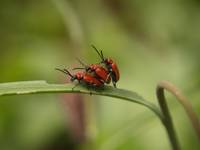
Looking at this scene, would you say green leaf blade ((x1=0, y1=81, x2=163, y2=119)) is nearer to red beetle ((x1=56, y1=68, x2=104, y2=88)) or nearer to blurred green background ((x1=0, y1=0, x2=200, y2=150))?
red beetle ((x1=56, y1=68, x2=104, y2=88))

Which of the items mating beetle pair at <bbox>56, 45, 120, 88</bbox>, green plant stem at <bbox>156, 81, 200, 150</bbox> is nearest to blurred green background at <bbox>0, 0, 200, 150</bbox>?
mating beetle pair at <bbox>56, 45, 120, 88</bbox>

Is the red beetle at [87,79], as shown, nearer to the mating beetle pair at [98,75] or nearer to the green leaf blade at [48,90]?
the mating beetle pair at [98,75]

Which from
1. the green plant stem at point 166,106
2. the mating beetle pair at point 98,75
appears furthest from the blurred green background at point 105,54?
the green plant stem at point 166,106

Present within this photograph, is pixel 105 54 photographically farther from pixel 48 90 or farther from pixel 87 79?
pixel 48 90

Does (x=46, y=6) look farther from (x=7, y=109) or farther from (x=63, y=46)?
(x=7, y=109)

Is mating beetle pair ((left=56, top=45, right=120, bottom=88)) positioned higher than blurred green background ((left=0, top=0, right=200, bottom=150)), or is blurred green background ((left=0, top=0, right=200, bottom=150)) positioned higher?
blurred green background ((left=0, top=0, right=200, bottom=150))

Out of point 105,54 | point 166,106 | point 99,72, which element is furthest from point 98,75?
→ point 105,54

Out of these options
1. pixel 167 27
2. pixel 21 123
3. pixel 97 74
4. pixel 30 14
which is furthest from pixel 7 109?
pixel 97 74

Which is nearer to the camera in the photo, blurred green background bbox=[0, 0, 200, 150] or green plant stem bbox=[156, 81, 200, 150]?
green plant stem bbox=[156, 81, 200, 150]
